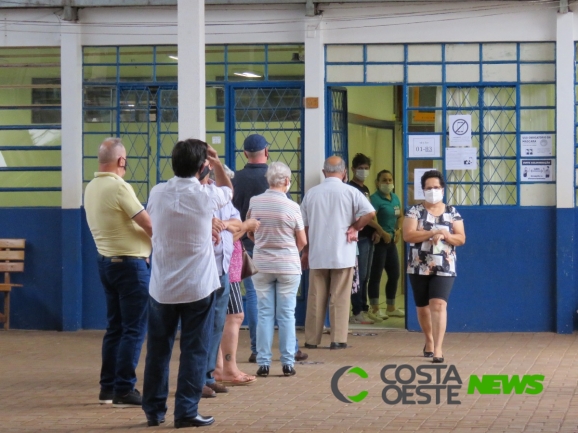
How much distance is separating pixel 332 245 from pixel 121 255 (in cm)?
352

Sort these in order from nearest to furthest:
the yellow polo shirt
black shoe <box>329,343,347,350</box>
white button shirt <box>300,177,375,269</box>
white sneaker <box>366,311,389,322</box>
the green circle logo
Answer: the yellow polo shirt, the green circle logo, white button shirt <box>300,177,375,269</box>, black shoe <box>329,343,347,350</box>, white sneaker <box>366,311,389,322</box>

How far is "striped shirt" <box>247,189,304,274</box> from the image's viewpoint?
9.46 meters

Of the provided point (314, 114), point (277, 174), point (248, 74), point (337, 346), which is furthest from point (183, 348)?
point (248, 74)

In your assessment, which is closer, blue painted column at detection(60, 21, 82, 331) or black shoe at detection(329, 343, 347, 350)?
black shoe at detection(329, 343, 347, 350)

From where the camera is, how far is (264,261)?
9516mm

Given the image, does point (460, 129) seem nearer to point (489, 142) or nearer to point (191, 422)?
point (489, 142)

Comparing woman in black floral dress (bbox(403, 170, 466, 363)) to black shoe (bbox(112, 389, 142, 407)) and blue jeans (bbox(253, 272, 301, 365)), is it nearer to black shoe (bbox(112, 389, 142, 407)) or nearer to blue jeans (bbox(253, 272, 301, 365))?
blue jeans (bbox(253, 272, 301, 365))

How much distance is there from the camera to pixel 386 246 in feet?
46.3

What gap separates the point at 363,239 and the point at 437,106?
1985mm

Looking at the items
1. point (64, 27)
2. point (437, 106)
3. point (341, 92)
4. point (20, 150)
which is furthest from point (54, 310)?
point (437, 106)

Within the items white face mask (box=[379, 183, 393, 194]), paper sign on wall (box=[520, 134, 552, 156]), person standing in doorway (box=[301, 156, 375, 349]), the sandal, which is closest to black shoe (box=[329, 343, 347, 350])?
person standing in doorway (box=[301, 156, 375, 349])

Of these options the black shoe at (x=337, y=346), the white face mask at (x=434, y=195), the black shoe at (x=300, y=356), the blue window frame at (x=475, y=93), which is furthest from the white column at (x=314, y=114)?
the black shoe at (x=300, y=356)

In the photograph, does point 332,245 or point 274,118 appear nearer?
point 332,245

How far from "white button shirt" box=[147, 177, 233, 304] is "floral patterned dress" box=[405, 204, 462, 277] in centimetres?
364
